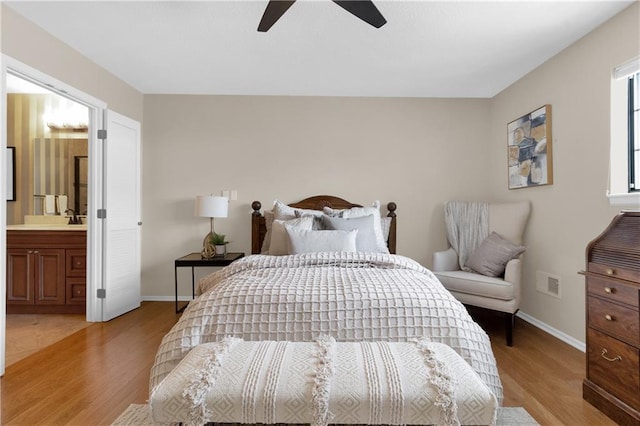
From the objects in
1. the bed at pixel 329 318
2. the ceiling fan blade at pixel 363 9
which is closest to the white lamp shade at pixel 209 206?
the bed at pixel 329 318

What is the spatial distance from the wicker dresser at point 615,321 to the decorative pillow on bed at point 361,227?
5.05ft

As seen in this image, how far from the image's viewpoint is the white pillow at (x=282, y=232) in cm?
319

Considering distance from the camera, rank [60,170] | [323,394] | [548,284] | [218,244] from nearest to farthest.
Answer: [323,394] → [548,284] → [218,244] → [60,170]

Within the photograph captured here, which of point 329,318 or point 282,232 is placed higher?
point 282,232

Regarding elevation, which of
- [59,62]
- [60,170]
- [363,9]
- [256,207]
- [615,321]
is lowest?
[615,321]

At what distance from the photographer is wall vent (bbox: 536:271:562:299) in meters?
3.08

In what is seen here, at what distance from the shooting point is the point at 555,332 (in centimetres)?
309

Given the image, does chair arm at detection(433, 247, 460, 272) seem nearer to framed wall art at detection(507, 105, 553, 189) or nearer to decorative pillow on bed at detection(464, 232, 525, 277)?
decorative pillow on bed at detection(464, 232, 525, 277)

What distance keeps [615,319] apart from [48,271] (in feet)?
15.4

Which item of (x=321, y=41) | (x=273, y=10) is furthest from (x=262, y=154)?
(x=273, y=10)

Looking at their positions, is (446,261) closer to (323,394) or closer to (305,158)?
(305,158)

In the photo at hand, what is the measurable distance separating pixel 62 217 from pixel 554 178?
5.15 m

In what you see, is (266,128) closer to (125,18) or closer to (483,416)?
(125,18)

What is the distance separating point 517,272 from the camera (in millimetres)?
3055
